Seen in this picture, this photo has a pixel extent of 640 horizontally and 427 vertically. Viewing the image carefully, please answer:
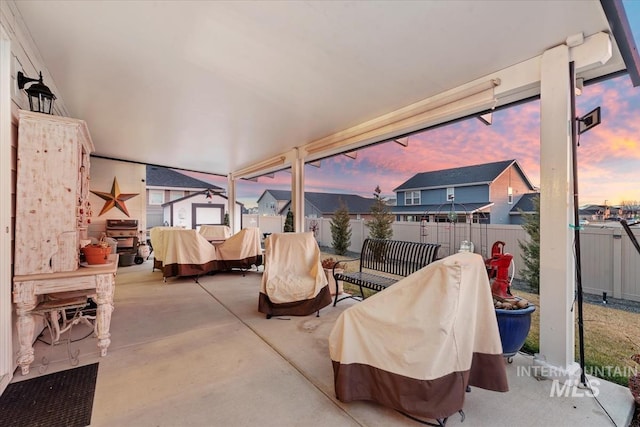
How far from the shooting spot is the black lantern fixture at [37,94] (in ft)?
7.88

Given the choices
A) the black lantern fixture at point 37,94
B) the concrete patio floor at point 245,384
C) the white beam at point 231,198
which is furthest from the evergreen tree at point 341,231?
the black lantern fixture at point 37,94

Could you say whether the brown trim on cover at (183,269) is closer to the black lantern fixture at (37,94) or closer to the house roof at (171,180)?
the black lantern fixture at (37,94)

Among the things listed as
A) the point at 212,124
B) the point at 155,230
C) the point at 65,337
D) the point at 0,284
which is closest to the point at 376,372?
the point at 0,284

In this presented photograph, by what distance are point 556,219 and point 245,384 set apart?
10.0ft

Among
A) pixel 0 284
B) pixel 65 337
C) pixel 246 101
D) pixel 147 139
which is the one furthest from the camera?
pixel 147 139

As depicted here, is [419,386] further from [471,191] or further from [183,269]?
[471,191]

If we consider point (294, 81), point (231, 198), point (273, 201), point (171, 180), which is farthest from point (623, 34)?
point (273, 201)

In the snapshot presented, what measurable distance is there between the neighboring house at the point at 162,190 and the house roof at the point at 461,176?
31.3 ft

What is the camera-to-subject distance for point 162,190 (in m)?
13.7

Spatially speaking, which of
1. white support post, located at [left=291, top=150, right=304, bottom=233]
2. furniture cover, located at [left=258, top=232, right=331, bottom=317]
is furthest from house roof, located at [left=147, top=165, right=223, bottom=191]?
furniture cover, located at [left=258, top=232, right=331, bottom=317]

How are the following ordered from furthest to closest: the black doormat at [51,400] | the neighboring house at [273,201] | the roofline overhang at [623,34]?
1. the neighboring house at [273,201]
2. the roofline overhang at [623,34]
3. the black doormat at [51,400]

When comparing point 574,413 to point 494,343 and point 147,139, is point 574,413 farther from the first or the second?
point 147,139

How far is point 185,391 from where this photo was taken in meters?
2.03

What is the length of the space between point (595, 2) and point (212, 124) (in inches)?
198
